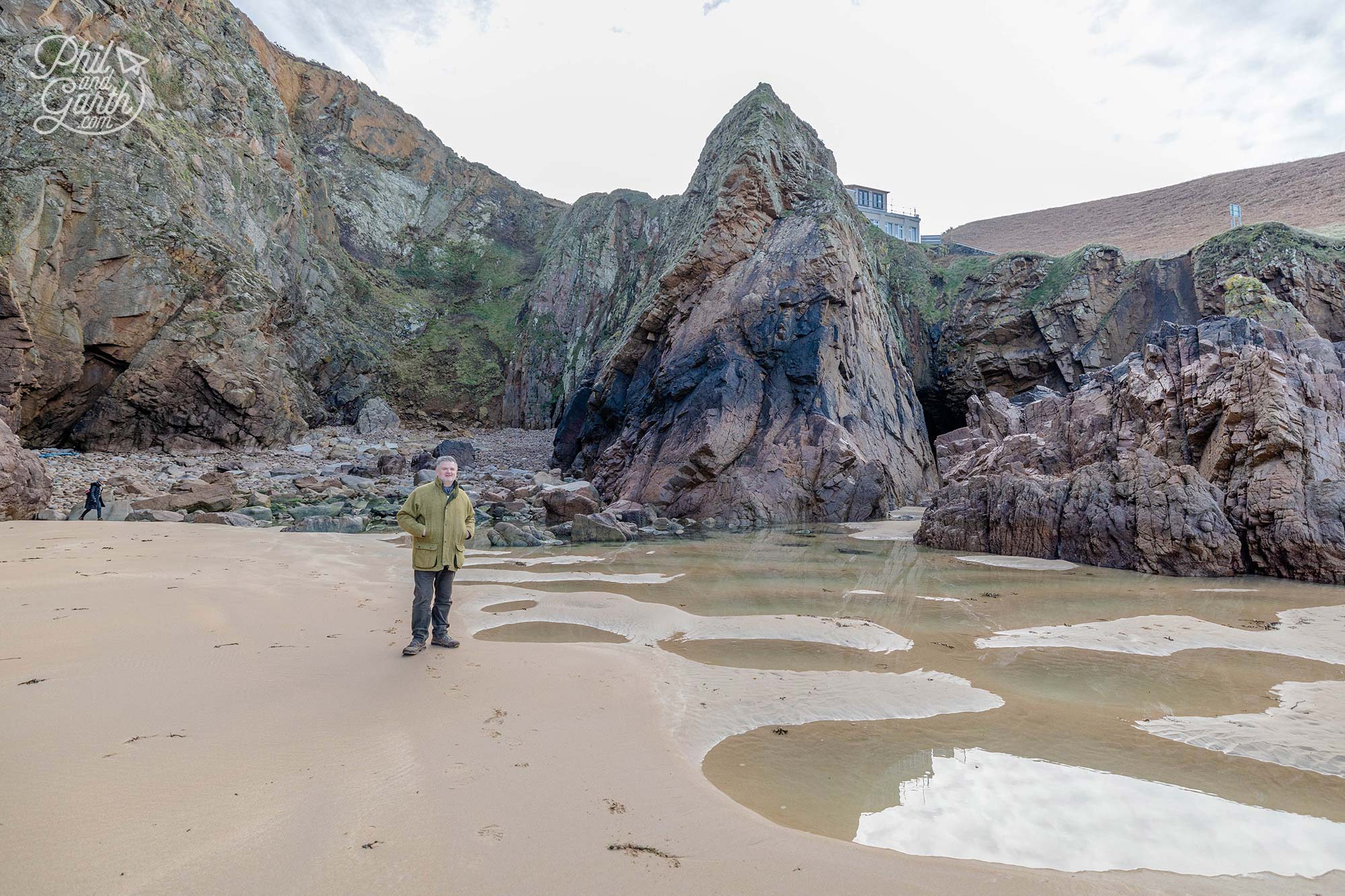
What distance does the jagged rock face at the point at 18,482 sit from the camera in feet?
35.2

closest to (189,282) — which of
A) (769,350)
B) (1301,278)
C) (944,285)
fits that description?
(769,350)

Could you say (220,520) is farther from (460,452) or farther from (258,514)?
(460,452)

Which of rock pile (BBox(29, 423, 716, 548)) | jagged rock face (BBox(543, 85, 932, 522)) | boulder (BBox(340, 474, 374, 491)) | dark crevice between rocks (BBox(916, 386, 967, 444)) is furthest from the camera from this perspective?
dark crevice between rocks (BBox(916, 386, 967, 444))

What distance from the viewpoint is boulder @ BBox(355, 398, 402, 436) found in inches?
1188

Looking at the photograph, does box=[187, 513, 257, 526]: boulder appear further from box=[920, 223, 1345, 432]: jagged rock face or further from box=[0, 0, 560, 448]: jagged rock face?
box=[920, 223, 1345, 432]: jagged rock face

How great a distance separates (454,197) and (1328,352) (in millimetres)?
44361

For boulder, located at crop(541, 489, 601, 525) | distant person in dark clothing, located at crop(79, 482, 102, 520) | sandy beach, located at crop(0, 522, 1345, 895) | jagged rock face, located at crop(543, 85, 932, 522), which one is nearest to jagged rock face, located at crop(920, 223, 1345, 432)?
jagged rock face, located at crop(543, 85, 932, 522)

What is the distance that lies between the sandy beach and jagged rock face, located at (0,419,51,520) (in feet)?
26.6

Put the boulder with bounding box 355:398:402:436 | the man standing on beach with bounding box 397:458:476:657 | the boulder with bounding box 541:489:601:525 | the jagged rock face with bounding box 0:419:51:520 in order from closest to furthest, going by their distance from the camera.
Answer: the man standing on beach with bounding box 397:458:476:657 → the jagged rock face with bounding box 0:419:51:520 → the boulder with bounding box 541:489:601:525 → the boulder with bounding box 355:398:402:436

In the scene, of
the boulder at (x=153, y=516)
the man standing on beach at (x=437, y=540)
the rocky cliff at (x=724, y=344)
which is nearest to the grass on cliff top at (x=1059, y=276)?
the rocky cliff at (x=724, y=344)

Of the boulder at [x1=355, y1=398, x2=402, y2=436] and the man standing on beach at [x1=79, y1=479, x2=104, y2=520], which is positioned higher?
the boulder at [x1=355, y1=398, x2=402, y2=436]

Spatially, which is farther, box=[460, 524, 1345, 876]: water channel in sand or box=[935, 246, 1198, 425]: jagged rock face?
box=[935, 246, 1198, 425]: jagged rock face

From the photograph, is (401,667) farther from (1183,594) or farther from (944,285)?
(944,285)

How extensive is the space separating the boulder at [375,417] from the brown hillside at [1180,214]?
133ft
